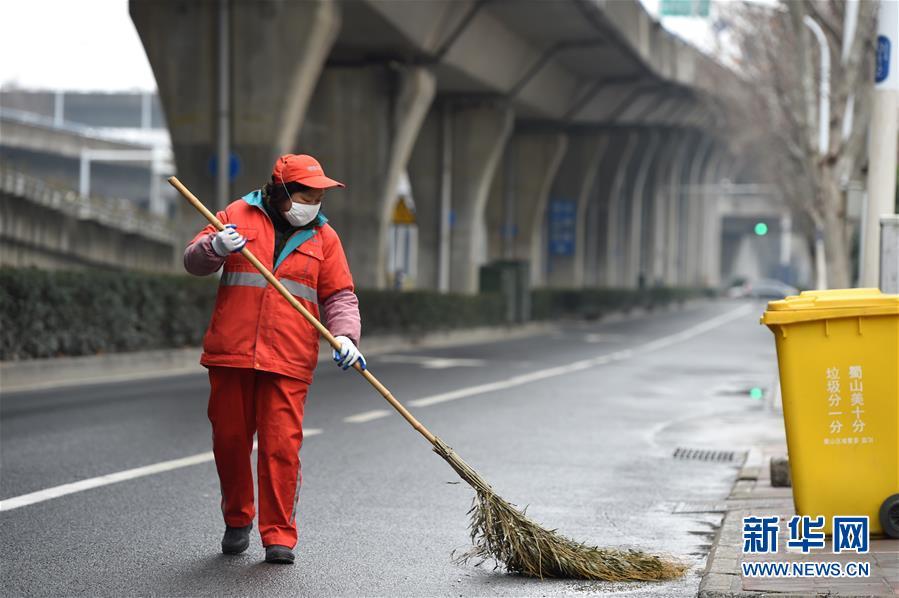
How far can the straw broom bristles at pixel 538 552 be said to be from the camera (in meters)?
6.60

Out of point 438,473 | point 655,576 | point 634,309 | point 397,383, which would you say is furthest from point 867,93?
point 634,309

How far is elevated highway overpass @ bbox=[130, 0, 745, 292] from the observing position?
25047mm

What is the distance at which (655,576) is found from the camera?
6.66 meters

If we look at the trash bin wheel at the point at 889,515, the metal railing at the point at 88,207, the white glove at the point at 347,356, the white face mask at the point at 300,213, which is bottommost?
the trash bin wheel at the point at 889,515

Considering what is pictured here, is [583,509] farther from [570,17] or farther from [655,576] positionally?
[570,17]

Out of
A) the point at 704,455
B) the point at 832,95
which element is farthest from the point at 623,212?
the point at 704,455

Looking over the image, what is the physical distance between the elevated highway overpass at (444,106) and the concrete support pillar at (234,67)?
24mm

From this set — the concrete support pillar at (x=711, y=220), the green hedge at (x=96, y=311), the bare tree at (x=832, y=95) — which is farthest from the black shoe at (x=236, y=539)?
the concrete support pillar at (x=711, y=220)

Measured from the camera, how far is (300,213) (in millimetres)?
6707

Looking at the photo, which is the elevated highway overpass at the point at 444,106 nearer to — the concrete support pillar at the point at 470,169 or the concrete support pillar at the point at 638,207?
the concrete support pillar at the point at 470,169

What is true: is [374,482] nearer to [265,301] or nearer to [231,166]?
[265,301]

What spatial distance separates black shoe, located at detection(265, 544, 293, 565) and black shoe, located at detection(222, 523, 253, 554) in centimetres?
22

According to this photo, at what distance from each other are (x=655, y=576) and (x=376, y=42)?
84.2 feet

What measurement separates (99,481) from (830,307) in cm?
475
